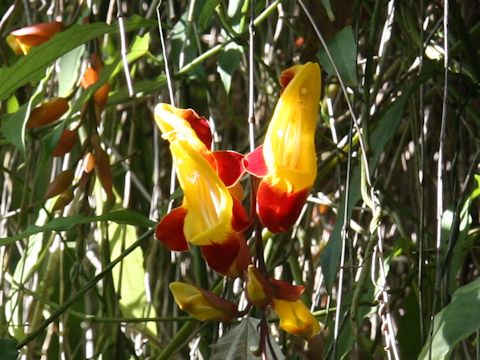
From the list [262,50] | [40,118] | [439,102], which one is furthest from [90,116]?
[439,102]

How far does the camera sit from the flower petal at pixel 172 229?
775 mm

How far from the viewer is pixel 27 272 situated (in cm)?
133

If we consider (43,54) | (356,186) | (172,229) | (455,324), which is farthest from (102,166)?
(455,324)

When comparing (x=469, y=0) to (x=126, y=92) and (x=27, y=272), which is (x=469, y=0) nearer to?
(x=126, y=92)

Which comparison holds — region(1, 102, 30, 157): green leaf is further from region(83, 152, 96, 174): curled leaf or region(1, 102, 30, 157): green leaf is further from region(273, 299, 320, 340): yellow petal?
region(273, 299, 320, 340): yellow petal

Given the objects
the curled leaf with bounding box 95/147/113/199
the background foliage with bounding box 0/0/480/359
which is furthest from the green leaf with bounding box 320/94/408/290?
the curled leaf with bounding box 95/147/113/199

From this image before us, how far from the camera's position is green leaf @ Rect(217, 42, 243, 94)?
1.17 metres

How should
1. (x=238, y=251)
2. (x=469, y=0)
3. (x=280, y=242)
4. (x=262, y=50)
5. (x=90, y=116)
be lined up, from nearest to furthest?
1. (x=238, y=251)
2. (x=90, y=116)
3. (x=280, y=242)
4. (x=469, y=0)
5. (x=262, y=50)

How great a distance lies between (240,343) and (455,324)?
0.16 metres

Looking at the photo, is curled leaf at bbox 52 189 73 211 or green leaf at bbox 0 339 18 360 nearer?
green leaf at bbox 0 339 18 360

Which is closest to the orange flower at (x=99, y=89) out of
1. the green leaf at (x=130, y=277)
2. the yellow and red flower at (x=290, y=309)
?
the green leaf at (x=130, y=277)

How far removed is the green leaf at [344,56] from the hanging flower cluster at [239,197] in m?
0.14

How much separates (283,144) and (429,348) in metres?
0.18

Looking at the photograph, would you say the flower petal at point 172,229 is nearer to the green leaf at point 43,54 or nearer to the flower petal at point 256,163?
the flower petal at point 256,163
